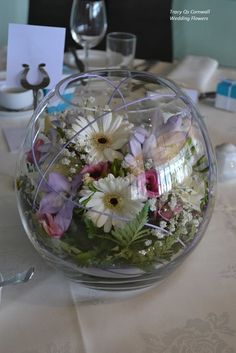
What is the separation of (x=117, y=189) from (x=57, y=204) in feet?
0.23

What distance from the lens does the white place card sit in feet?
2.77

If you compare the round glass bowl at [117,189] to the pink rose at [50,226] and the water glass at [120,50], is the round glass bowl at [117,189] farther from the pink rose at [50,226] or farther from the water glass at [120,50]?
the water glass at [120,50]

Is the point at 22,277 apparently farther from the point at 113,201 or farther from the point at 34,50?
the point at 34,50

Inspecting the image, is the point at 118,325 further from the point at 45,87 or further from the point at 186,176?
the point at 45,87

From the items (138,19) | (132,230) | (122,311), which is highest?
(138,19)

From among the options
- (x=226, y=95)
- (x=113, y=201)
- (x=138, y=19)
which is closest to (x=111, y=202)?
(x=113, y=201)

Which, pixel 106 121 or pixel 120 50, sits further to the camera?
pixel 120 50

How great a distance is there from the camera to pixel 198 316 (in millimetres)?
570

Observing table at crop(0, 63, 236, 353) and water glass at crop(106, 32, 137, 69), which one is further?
water glass at crop(106, 32, 137, 69)

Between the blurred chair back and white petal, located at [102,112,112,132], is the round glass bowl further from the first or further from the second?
the blurred chair back

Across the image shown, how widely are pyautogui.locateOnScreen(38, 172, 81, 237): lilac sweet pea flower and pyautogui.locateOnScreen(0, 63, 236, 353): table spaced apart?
97 millimetres

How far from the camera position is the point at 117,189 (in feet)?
1.71

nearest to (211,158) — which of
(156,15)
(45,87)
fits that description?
(45,87)

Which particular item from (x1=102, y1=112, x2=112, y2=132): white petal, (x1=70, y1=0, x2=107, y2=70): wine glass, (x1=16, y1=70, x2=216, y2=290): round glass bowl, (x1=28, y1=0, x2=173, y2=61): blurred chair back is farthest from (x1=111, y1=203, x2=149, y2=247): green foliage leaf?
(x1=28, y1=0, x2=173, y2=61): blurred chair back
